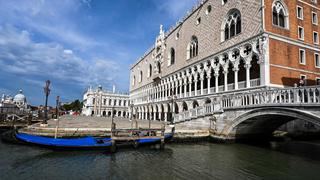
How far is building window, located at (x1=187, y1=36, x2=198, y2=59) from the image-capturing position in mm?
28023

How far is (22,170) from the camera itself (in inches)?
342

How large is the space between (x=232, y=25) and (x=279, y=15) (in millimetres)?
4121

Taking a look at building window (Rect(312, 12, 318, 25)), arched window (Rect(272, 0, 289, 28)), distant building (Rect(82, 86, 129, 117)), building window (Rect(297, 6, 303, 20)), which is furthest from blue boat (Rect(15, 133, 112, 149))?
distant building (Rect(82, 86, 129, 117))

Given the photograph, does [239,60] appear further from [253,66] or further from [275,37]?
[275,37]

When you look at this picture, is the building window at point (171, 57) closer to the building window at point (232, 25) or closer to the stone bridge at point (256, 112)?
the building window at point (232, 25)

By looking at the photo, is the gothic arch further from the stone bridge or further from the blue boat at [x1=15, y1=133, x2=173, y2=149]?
the blue boat at [x1=15, y1=133, x2=173, y2=149]

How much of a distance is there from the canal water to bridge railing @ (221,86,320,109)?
9.55ft

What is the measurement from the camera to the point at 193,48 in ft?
94.3

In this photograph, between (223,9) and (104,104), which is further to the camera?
(104,104)

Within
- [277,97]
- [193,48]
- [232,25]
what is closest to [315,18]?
[232,25]

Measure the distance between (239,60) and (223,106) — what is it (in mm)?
5639

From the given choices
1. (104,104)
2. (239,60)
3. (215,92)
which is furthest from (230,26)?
(104,104)

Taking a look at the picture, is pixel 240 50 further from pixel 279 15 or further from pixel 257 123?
pixel 257 123

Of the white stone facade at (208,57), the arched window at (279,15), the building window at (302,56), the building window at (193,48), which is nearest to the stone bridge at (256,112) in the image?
the white stone facade at (208,57)
